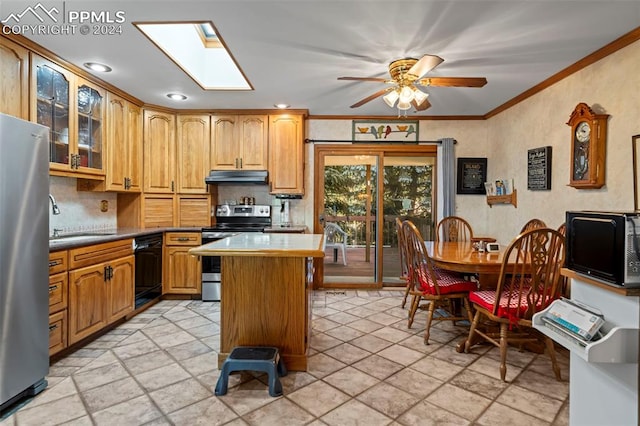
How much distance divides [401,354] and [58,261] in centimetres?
267

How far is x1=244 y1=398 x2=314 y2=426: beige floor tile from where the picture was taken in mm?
1783

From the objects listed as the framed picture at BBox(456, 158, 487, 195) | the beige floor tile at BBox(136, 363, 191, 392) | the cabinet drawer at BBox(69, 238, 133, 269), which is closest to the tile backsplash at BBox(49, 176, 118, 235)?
the cabinet drawer at BBox(69, 238, 133, 269)

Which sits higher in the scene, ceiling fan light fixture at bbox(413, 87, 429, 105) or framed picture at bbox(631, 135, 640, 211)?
ceiling fan light fixture at bbox(413, 87, 429, 105)

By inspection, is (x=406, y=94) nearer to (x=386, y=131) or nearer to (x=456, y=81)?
(x=456, y=81)

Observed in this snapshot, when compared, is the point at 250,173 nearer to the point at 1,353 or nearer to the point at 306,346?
the point at 306,346

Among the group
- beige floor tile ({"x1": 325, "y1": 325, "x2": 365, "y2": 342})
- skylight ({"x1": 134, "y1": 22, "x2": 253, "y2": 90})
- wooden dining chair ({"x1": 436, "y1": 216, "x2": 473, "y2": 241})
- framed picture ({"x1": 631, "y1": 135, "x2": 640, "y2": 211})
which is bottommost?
beige floor tile ({"x1": 325, "y1": 325, "x2": 365, "y2": 342})

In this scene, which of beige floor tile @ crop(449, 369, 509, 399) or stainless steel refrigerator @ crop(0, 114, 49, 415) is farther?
beige floor tile @ crop(449, 369, 509, 399)

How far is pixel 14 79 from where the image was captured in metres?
2.42

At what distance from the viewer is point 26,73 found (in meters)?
2.51

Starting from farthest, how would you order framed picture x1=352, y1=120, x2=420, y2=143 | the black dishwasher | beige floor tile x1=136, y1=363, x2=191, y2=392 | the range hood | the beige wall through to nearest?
framed picture x1=352, y1=120, x2=420, y2=143
the range hood
the black dishwasher
the beige wall
beige floor tile x1=136, y1=363, x2=191, y2=392

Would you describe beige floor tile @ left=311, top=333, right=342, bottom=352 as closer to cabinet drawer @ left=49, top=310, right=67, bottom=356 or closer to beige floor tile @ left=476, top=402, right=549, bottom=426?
beige floor tile @ left=476, top=402, right=549, bottom=426

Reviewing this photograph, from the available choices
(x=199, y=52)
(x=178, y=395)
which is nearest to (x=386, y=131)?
(x=199, y=52)

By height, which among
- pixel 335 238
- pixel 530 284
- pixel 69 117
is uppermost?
pixel 69 117

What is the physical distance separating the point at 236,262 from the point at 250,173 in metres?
2.16
